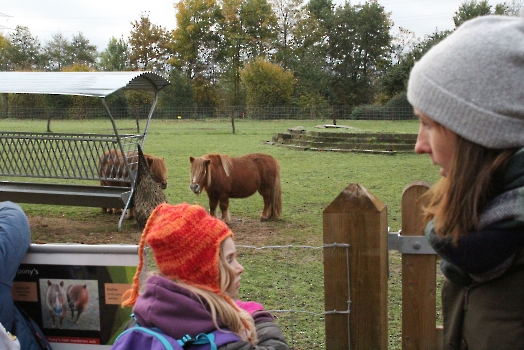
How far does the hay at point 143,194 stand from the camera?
864 cm

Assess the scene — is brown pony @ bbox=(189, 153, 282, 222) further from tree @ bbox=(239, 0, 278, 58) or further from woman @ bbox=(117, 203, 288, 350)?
tree @ bbox=(239, 0, 278, 58)

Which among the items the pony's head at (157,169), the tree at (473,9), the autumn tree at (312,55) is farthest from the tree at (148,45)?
the pony's head at (157,169)

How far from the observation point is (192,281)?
6.33 ft

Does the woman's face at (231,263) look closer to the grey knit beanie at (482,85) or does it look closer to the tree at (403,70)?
the grey knit beanie at (482,85)

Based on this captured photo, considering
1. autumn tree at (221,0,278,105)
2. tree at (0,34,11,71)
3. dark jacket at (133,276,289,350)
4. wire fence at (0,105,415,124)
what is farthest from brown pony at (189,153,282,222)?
tree at (0,34,11,71)

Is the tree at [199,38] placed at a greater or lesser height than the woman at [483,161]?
greater

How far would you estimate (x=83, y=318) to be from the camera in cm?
277

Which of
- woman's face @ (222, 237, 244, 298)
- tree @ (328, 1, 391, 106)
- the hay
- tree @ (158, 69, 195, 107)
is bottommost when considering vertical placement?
the hay

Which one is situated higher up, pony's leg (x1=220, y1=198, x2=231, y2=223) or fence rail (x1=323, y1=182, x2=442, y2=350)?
fence rail (x1=323, y1=182, x2=442, y2=350)

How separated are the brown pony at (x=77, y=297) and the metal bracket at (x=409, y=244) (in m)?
1.48

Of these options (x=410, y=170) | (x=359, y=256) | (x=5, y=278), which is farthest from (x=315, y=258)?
(x=410, y=170)

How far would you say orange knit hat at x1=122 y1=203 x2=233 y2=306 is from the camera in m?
1.91

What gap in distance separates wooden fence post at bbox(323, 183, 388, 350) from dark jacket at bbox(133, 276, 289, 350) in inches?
34.9

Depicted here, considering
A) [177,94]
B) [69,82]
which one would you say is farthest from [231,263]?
[177,94]
